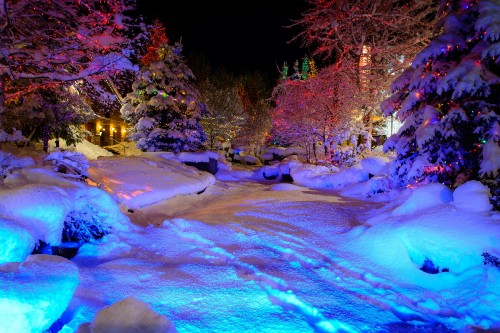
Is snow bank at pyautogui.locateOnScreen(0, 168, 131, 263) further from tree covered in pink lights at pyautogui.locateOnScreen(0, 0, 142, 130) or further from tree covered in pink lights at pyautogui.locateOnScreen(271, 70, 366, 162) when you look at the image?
tree covered in pink lights at pyautogui.locateOnScreen(271, 70, 366, 162)

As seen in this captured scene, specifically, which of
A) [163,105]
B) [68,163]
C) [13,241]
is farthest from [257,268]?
[163,105]

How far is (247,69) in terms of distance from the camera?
218 ft

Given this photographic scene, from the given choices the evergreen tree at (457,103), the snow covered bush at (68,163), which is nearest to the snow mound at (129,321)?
the snow covered bush at (68,163)

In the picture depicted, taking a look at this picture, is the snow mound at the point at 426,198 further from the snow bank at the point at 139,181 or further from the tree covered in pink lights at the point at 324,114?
the tree covered in pink lights at the point at 324,114

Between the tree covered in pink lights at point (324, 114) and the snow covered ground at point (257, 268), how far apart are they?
34.1ft

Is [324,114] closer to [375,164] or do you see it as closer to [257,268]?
[375,164]

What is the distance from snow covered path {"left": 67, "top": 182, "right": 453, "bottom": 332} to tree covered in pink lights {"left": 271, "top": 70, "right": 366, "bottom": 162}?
10761 millimetres

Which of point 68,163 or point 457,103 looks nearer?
point 457,103

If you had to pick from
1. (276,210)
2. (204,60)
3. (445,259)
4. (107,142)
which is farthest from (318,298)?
(204,60)

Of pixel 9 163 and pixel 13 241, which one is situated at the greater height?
pixel 9 163

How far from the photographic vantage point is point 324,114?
18062 millimetres

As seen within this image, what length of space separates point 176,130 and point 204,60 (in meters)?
37.7

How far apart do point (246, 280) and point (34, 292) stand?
7.60 ft

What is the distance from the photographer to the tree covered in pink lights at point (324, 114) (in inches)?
640
